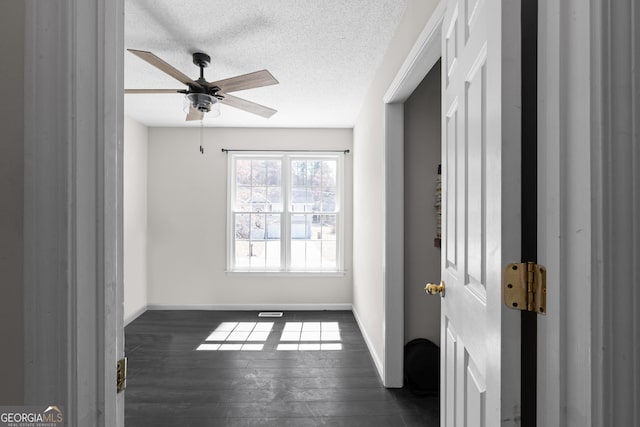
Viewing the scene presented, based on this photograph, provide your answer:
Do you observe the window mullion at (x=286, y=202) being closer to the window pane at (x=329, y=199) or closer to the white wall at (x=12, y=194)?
the window pane at (x=329, y=199)

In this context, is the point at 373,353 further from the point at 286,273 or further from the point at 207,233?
the point at 207,233

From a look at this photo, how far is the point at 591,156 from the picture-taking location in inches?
22.7

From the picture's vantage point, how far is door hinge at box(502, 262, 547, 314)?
68 centimetres

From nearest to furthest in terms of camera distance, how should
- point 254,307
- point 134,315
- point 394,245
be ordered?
point 394,245
point 134,315
point 254,307

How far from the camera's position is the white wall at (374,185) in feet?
6.93

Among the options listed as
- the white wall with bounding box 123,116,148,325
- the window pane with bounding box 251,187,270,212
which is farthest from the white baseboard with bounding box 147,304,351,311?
the window pane with bounding box 251,187,270,212

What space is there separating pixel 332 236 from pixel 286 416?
111 inches

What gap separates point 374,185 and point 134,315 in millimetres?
3523

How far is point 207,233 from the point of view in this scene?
15.7 ft

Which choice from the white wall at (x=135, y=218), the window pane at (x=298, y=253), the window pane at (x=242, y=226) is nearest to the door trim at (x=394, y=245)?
the window pane at (x=298, y=253)

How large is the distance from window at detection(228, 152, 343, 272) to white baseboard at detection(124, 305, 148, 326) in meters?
1.34

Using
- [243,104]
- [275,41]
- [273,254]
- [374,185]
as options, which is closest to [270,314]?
[273,254]

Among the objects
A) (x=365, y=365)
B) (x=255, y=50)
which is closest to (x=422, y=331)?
(x=365, y=365)

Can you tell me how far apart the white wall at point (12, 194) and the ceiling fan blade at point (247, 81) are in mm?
1732
